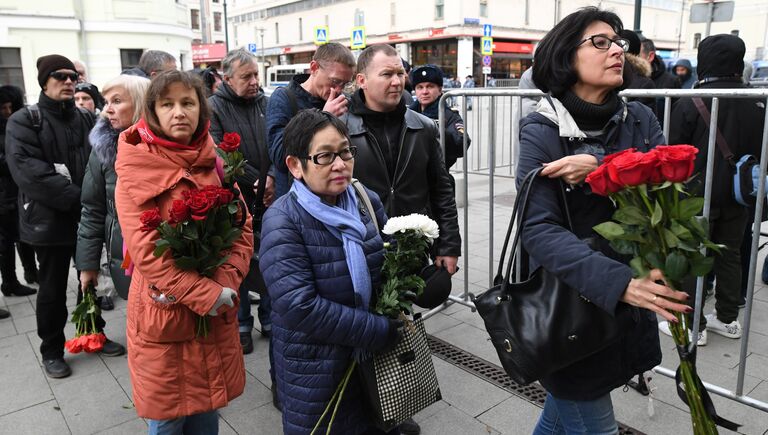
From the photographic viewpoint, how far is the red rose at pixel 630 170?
151cm

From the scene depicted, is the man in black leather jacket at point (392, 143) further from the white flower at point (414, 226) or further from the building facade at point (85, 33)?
the building facade at point (85, 33)

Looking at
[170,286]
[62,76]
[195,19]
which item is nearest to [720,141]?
[170,286]

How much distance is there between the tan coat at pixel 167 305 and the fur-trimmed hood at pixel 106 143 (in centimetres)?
103

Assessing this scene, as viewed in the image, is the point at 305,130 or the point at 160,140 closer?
the point at 305,130

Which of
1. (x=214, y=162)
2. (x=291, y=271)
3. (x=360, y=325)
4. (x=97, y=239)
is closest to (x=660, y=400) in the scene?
(x=360, y=325)

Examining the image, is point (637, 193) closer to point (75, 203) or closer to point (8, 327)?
point (75, 203)

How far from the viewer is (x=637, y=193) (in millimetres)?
1575

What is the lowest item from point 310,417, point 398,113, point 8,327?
point 8,327

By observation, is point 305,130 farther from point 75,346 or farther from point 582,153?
point 75,346

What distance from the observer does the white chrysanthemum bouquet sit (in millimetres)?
2219

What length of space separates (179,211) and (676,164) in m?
1.65

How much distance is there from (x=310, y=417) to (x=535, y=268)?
1.03 metres

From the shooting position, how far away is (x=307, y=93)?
12.4 ft

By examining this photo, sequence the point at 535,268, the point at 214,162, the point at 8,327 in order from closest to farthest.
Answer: the point at 535,268
the point at 214,162
the point at 8,327
